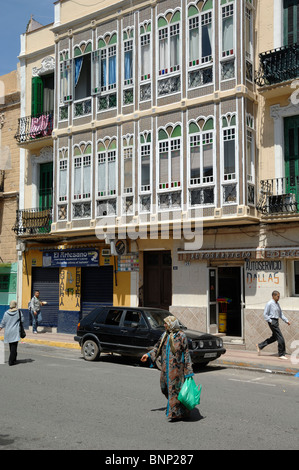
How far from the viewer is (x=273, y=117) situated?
16.5 m

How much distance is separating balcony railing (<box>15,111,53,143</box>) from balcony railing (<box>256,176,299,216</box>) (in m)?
10.2

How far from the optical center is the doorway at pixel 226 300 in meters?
17.8

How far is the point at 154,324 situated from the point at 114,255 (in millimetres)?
6933

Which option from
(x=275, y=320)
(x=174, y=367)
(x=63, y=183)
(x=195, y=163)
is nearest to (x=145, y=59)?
(x=195, y=163)

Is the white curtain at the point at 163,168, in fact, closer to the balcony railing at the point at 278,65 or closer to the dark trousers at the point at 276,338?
the balcony railing at the point at 278,65

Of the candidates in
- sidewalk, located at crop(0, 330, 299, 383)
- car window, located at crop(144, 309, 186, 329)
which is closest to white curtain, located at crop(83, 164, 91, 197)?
car window, located at crop(144, 309, 186, 329)

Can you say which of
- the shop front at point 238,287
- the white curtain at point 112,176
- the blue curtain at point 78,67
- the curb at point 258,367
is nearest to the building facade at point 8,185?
the blue curtain at point 78,67

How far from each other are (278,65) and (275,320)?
296 inches

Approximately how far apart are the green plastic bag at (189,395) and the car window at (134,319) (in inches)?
223

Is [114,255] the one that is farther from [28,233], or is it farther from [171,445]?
[171,445]

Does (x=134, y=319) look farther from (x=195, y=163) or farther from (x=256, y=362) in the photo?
(x=195, y=163)

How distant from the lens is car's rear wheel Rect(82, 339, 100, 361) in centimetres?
1430

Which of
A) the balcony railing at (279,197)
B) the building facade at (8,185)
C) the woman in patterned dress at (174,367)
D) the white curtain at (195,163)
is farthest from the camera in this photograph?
the building facade at (8,185)

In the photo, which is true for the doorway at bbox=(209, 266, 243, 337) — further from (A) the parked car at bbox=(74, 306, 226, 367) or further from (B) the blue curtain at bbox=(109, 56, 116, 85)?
(B) the blue curtain at bbox=(109, 56, 116, 85)
